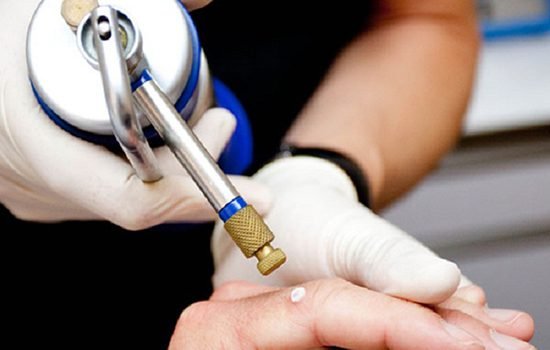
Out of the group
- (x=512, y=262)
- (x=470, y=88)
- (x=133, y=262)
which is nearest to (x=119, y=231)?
(x=133, y=262)

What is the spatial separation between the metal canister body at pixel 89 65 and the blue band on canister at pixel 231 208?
0.29 feet

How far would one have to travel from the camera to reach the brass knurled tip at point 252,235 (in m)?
0.42

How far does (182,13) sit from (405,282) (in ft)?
0.76

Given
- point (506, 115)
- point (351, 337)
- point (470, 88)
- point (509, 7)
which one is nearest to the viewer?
point (351, 337)

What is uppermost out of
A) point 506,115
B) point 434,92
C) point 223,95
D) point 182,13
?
point 182,13

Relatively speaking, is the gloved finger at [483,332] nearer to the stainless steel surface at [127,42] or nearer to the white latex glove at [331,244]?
the white latex glove at [331,244]

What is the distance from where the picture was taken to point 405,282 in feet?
1.61

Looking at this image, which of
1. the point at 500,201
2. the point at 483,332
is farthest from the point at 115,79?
the point at 500,201

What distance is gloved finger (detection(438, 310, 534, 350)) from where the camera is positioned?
1.57 feet

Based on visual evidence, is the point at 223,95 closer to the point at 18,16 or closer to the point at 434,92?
the point at 18,16

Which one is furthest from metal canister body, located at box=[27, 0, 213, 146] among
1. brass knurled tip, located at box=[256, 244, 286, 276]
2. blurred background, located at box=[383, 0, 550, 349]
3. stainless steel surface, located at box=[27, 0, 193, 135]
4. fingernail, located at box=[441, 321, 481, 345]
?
blurred background, located at box=[383, 0, 550, 349]

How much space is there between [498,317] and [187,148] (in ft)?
0.86

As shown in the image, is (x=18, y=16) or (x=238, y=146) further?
(x=238, y=146)

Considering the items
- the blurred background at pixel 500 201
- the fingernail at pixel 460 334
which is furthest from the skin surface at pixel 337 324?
the blurred background at pixel 500 201
